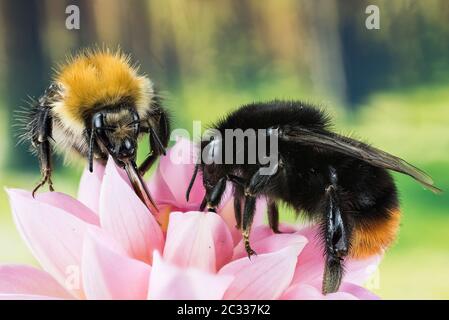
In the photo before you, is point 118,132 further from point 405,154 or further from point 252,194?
point 405,154

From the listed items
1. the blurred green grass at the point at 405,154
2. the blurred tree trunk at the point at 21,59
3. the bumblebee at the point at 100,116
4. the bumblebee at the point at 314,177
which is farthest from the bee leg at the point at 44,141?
the blurred tree trunk at the point at 21,59

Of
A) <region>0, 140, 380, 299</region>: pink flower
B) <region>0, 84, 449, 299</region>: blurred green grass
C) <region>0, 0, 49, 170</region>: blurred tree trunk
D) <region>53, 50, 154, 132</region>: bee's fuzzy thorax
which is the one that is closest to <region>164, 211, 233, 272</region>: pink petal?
<region>0, 140, 380, 299</region>: pink flower

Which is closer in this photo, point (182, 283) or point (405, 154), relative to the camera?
point (182, 283)

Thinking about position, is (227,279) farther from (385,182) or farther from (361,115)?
(361,115)

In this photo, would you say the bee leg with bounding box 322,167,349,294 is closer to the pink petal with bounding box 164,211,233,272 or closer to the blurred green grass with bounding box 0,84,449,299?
the pink petal with bounding box 164,211,233,272

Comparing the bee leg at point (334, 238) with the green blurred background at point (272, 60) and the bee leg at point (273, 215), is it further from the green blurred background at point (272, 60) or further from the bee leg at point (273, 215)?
the green blurred background at point (272, 60)

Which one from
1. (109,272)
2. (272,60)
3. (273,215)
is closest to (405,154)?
(272,60)
